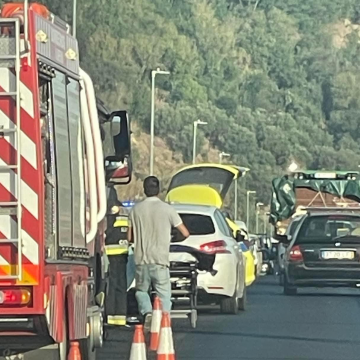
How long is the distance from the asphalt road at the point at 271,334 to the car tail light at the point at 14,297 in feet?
15.6

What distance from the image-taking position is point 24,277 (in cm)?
1052

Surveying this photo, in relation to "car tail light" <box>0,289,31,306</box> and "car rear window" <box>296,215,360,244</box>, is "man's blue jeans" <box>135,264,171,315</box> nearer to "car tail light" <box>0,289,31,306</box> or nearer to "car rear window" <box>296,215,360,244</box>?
"car tail light" <box>0,289,31,306</box>

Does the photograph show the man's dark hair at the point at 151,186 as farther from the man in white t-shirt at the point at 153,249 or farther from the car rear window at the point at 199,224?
the car rear window at the point at 199,224

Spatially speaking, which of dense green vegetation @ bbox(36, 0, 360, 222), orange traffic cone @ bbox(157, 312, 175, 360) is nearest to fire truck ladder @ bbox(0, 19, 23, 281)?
orange traffic cone @ bbox(157, 312, 175, 360)

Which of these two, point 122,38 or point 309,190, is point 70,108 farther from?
point 122,38

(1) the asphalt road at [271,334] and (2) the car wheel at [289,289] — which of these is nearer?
(1) the asphalt road at [271,334]

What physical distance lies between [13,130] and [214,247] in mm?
11512

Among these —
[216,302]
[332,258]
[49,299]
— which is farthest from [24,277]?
[332,258]

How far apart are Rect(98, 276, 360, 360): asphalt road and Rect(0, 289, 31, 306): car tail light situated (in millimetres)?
4759

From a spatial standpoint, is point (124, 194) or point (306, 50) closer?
point (124, 194)

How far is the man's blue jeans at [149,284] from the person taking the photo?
1672 cm

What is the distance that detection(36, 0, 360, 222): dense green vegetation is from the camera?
108 meters

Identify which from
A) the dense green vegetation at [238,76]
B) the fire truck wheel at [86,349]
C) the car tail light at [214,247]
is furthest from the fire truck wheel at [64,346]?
the dense green vegetation at [238,76]

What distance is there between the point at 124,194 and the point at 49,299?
63235 millimetres
